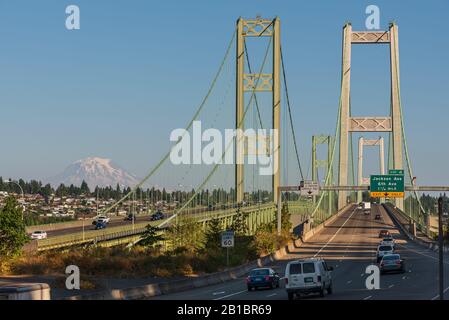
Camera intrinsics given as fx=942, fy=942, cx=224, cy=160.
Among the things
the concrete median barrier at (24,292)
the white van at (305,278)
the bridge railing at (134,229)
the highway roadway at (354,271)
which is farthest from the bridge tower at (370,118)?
the concrete median barrier at (24,292)

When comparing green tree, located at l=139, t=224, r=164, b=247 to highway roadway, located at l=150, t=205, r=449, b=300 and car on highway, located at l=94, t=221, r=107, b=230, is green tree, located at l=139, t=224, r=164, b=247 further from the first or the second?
car on highway, located at l=94, t=221, r=107, b=230

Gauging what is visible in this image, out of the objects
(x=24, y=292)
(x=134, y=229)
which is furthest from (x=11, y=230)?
(x=24, y=292)

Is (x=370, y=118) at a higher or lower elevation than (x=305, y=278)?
higher

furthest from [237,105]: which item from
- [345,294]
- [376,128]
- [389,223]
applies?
[389,223]

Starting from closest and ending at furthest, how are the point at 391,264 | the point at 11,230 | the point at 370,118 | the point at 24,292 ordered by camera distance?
the point at 24,292 < the point at 391,264 < the point at 11,230 < the point at 370,118

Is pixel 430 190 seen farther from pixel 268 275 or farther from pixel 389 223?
pixel 389 223

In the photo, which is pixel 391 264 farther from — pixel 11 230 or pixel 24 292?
pixel 24 292
